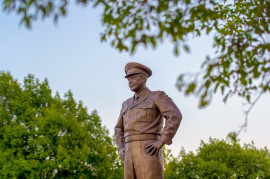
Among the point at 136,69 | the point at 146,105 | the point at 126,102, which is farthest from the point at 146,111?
the point at 136,69

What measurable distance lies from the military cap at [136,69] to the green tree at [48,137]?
14834 mm

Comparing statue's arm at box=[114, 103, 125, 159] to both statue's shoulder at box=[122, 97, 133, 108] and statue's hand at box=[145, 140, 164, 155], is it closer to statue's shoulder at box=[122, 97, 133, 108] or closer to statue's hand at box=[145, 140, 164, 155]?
statue's shoulder at box=[122, 97, 133, 108]

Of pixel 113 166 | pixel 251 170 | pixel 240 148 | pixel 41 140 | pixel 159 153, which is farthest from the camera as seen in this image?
pixel 240 148

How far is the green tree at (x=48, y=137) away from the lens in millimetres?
22487

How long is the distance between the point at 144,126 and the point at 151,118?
0.77 feet

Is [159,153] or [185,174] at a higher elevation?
[185,174]

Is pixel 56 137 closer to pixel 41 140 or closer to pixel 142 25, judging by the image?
pixel 41 140

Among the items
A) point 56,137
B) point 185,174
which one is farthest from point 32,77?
point 185,174

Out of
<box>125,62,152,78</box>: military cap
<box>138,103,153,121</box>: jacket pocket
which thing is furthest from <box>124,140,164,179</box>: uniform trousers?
<box>125,62,152,78</box>: military cap

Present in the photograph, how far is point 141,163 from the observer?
7762mm

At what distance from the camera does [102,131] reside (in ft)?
88.4

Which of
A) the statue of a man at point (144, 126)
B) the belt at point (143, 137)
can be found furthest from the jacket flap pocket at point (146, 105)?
the belt at point (143, 137)

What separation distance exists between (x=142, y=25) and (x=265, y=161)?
3281cm

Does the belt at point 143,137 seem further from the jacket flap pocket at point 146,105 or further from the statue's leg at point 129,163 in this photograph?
the jacket flap pocket at point 146,105
